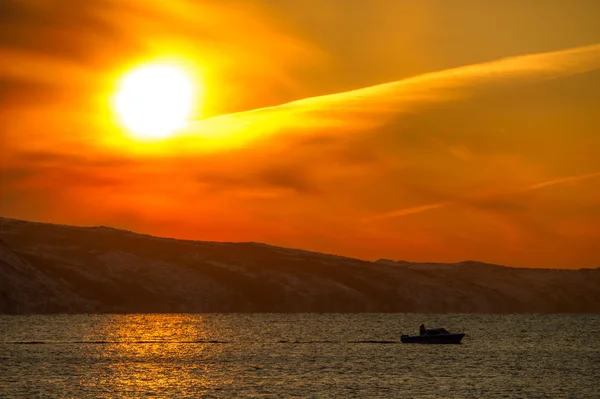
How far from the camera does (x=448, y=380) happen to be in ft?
455

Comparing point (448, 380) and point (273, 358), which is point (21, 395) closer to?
point (448, 380)

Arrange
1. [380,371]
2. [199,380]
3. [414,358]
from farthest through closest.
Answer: [414,358] → [380,371] → [199,380]

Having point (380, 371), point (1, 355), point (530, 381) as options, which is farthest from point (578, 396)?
point (1, 355)

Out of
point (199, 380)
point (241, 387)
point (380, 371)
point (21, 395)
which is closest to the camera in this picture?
point (21, 395)

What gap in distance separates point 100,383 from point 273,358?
58359 mm

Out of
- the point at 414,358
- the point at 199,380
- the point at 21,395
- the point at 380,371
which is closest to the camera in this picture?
the point at 21,395

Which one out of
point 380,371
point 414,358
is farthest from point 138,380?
point 414,358

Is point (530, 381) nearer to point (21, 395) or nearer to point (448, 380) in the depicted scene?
point (448, 380)

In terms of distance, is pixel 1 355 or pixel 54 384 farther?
pixel 1 355

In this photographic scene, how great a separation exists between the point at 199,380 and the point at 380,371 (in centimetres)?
3082

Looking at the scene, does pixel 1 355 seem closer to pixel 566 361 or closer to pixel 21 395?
pixel 21 395

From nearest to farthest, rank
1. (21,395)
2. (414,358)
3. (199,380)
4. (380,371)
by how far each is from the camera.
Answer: (21,395) < (199,380) < (380,371) < (414,358)

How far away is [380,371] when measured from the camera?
503ft

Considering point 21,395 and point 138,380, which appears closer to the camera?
point 21,395
